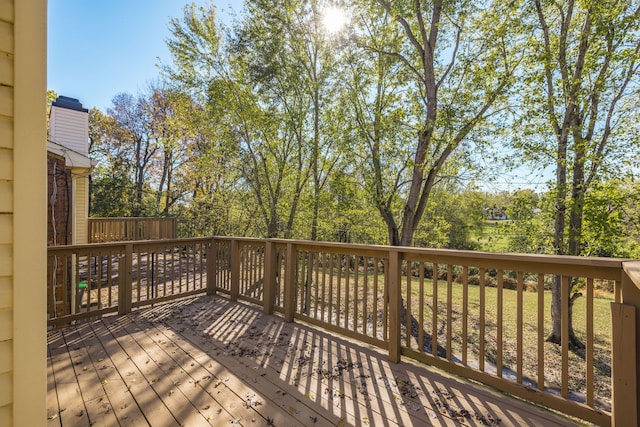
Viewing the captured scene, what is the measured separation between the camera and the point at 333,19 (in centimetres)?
686

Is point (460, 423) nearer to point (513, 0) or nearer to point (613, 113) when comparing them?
point (613, 113)

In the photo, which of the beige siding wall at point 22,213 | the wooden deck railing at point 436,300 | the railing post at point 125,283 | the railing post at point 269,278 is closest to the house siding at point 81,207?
the wooden deck railing at point 436,300

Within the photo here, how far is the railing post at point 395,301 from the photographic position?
8.68 feet

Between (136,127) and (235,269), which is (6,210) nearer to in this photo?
(235,269)

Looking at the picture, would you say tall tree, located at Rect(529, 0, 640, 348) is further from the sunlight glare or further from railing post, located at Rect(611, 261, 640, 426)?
railing post, located at Rect(611, 261, 640, 426)

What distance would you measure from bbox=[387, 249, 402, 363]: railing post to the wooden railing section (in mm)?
9846

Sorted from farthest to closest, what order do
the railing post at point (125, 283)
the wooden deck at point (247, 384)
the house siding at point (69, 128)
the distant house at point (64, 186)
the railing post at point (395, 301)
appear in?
the house siding at point (69, 128), the distant house at point (64, 186), the railing post at point (125, 283), the railing post at point (395, 301), the wooden deck at point (247, 384)

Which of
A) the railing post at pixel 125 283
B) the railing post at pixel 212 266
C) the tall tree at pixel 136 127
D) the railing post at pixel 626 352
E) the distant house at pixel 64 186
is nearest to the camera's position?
the railing post at pixel 626 352

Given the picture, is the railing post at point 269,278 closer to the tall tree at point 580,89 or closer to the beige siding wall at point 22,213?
the beige siding wall at point 22,213

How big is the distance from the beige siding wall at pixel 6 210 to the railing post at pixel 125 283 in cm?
286

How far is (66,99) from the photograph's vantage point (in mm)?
7688

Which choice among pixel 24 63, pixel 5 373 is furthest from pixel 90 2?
pixel 5 373

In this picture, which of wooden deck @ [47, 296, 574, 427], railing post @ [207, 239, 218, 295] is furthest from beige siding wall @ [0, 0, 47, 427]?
railing post @ [207, 239, 218, 295]

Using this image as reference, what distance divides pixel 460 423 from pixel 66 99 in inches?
414
